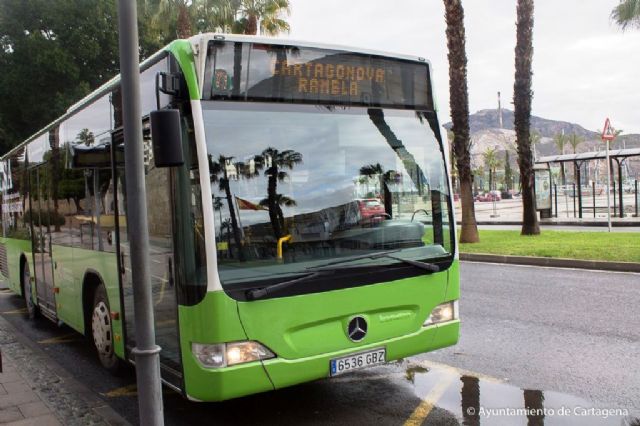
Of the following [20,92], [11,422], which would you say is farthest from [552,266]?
[20,92]

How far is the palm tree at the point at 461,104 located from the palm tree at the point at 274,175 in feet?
42.2

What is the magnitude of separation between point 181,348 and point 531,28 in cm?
1619

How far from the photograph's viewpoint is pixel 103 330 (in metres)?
5.82

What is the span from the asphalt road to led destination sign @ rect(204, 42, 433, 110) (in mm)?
2411

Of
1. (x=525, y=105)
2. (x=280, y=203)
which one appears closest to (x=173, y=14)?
(x=525, y=105)

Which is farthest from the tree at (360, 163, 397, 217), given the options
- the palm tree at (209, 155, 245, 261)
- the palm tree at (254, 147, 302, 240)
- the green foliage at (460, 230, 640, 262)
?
the green foliage at (460, 230, 640, 262)

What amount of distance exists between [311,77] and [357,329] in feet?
6.23

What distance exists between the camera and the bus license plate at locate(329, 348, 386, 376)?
13.8 feet

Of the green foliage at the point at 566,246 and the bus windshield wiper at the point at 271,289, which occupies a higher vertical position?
the bus windshield wiper at the point at 271,289

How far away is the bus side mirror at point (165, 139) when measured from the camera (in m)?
3.53

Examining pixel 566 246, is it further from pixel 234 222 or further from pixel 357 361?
pixel 234 222

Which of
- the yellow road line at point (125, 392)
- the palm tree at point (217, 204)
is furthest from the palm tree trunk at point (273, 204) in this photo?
the yellow road line at point (125, 392)

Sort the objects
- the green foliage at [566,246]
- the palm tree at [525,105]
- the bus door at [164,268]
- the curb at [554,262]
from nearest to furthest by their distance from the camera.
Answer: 1. the bus door at [164,268]
2. the curb at [554,262]
3. the green foliage at [566,246]
4. the palm tree at [525,105]

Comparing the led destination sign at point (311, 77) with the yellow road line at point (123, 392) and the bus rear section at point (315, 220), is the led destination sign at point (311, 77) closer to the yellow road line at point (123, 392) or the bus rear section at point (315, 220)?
the bus rear section at point (315, 220)
